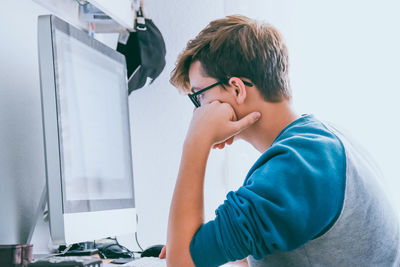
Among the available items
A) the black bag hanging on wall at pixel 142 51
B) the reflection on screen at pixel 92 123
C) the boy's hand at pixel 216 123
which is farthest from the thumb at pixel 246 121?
Result: the black bag hanging on wall at pixel 142 51

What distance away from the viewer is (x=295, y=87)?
188 cm

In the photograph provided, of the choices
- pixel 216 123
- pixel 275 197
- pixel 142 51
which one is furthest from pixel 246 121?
pixel 142 51

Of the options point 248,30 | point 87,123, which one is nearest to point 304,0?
point 248,30

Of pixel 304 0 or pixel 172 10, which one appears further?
pixel 172 10

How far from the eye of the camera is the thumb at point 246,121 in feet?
3.30

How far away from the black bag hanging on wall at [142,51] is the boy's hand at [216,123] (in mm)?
846

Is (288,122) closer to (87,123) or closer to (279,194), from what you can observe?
(279,194)

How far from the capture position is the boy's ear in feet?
3.38

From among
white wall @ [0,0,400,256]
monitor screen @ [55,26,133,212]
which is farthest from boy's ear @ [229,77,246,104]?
white wall @ [0,0,400,256]

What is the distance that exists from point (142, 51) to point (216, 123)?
0.91m

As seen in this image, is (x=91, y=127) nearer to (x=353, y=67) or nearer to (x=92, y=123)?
(x=92, y=123)

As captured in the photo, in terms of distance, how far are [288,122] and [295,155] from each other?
306 millimetres

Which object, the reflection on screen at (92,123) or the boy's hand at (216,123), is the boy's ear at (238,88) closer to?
the boy's hand at (216,123)

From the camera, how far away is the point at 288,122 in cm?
105
